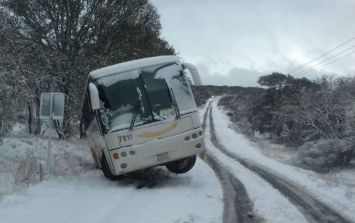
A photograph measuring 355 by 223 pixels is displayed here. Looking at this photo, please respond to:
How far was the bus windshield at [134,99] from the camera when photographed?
13.9 meters

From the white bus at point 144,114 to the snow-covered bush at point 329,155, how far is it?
1518 cm

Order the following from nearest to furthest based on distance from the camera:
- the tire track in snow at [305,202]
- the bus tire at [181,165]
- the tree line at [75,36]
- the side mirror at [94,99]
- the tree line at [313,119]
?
the tire track in snow at [305,202] → the side mirror at [94,99] → the bus tire at [181,165] → the tree line at [75,36] → the tree line at [313,119]

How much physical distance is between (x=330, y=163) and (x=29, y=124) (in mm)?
16028

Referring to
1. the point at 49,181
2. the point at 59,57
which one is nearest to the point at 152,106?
the point at 49,181

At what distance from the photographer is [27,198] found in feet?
38.8

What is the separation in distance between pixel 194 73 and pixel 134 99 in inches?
73.9

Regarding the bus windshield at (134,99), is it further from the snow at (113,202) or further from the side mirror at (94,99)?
the snow at (113,202)

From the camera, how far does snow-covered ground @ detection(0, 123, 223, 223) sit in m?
10.2

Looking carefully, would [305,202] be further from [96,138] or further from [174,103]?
[96,138]

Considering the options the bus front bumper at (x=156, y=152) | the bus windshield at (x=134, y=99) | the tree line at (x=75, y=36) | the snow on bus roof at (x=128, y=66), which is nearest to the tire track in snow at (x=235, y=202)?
the bus front bumper at (x=156, y=152)

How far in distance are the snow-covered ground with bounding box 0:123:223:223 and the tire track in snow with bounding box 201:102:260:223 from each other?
16 centimetres

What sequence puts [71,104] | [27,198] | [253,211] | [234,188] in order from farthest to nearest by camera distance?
[71,104] → [234,188] → [27,198] → [253,211]

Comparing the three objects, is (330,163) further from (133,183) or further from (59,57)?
(133,183)

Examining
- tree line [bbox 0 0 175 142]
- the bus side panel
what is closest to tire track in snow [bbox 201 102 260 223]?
the bus side panel
